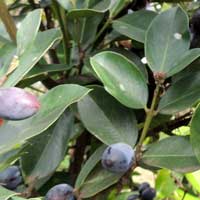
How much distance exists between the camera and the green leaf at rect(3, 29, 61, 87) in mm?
566

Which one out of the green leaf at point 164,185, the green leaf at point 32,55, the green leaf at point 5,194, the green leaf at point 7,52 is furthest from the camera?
the green leaf at point 164,185

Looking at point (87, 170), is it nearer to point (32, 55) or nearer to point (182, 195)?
point (32, 55)

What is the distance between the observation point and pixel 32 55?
2.02 feet

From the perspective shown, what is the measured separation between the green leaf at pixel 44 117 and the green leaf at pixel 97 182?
0.11 metres

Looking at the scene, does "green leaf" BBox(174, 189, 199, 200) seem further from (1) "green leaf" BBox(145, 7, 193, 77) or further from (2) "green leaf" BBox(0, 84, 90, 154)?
(2) "green leaf" BBox(0, 84, 90, 154)

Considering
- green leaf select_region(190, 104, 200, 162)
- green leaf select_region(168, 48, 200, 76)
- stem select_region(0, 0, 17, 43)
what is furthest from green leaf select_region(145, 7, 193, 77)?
stem select_region(0, 0, 17, 43)

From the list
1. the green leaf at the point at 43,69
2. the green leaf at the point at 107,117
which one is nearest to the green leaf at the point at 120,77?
the green leaf at the point at 107,117

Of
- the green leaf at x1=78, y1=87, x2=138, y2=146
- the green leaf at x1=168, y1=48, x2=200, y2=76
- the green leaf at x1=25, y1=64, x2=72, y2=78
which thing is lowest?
the green leaf at x1=78, y1=87, x2=138, y2=146

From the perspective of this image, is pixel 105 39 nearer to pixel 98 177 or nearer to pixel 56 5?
pixel 56 5

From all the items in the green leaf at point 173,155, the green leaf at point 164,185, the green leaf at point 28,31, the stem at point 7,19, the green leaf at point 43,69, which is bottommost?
the green leaf at point 164,185

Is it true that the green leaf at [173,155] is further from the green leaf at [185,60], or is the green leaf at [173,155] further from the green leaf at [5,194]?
the green leaf at [5,194]

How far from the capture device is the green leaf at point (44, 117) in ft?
1.72

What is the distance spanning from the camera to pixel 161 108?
648mm

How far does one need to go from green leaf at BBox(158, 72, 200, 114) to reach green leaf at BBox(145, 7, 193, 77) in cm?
2
